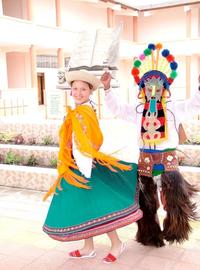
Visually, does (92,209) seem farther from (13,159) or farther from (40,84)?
(40,84)

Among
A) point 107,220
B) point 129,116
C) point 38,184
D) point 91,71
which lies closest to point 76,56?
point 91,71

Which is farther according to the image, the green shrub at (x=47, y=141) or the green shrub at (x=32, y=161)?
the green shrub at (x=47, y=141)

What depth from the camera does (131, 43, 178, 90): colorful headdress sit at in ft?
8.66

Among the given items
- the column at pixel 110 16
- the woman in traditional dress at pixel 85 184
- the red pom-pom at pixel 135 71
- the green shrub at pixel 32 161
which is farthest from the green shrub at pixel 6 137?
the column at pixel 110 16

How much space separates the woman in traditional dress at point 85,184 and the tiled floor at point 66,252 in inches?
12.1

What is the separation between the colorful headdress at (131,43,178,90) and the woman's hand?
0.66 feet

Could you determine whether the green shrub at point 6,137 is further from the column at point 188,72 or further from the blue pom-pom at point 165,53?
the column at point 188,72

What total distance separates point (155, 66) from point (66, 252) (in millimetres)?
1575

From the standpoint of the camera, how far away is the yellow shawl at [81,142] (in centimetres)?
251

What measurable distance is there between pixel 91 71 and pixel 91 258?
4.49 ft

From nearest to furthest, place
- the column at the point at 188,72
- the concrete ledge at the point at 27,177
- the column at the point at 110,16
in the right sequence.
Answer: the concrete ledge at the point at 27,177
the column at the point at 110,16
the column at the point at 188,72

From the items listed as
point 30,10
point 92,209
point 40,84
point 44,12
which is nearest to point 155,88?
point 92,209

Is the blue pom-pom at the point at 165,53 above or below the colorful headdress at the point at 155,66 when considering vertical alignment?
above

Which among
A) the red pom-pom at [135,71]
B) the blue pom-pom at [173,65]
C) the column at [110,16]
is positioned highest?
the column at [110,16]
